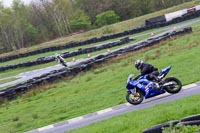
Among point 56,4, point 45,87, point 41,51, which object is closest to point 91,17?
point 56,4

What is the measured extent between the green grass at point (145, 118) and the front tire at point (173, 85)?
1.86 metres

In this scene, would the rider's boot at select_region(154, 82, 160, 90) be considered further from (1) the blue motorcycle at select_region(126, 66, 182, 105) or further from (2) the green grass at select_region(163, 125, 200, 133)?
(2) the green grass at select_region(163, 125, 200, 133)

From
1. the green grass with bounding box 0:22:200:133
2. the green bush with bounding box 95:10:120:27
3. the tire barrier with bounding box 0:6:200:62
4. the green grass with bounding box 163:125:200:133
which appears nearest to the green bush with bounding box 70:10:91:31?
the green bush with bounding box 95:10:120:27

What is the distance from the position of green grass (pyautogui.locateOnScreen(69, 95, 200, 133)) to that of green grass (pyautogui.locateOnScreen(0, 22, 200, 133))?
0.28 metres

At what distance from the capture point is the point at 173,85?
12.9m

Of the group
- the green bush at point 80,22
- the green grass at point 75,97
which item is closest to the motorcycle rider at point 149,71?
the green grass at point 75,97

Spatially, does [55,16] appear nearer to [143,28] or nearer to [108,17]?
[108,17]

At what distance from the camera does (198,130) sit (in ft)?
22.5

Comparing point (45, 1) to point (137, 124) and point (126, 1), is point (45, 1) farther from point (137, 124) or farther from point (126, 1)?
point (137, 124)

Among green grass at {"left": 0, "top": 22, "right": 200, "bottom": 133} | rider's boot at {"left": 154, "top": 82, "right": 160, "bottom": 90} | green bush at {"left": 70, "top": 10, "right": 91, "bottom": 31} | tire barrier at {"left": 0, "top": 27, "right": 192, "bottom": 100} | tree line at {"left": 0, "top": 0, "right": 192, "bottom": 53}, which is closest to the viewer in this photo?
rider's boot at {"left": 154, "top": 82, "right": 160, "bottom": 90}

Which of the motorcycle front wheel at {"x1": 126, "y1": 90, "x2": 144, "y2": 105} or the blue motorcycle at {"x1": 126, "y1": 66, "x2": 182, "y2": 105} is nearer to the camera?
the blue motorcycle at {"x1": 126, "y1": 66, "x2": 182, "y2": 105}

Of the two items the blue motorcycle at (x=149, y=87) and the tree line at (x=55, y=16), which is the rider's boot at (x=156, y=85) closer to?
the blue motorcycle at (x=149, y=87)

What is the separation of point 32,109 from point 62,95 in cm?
206

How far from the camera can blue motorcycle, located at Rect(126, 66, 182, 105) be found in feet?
42.1
